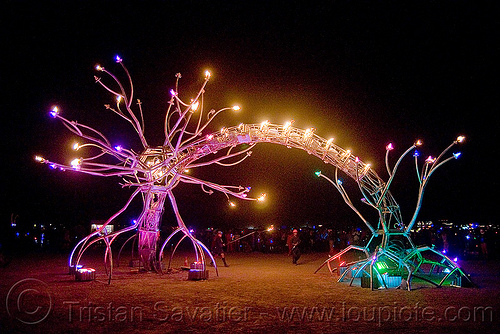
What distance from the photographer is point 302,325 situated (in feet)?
20.4

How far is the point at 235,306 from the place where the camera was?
7.68m

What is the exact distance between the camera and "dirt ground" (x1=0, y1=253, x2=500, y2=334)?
6137mm

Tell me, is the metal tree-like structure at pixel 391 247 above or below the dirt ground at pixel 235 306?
above

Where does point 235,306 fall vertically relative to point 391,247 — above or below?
below

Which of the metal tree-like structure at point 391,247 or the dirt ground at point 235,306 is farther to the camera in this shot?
the metal tree-like structure at point 391,247

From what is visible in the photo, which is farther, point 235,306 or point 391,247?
point 391,247

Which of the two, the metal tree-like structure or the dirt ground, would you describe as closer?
the dirt ground

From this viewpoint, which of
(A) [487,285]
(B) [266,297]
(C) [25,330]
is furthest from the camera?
(A) [487,285]

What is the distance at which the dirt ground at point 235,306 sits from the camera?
242 inches

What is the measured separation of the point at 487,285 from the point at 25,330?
1120 cm

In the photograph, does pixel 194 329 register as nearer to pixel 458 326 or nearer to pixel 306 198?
pixel 458 326

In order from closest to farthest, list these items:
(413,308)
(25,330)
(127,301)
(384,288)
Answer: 1. (25,330)
2. (413,308)
3. (127,301)
4. (384,288)

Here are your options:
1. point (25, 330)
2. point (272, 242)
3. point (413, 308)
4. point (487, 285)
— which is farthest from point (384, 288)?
point (272, 242)

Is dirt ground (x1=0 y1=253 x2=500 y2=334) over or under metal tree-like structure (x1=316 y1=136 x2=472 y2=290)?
under
